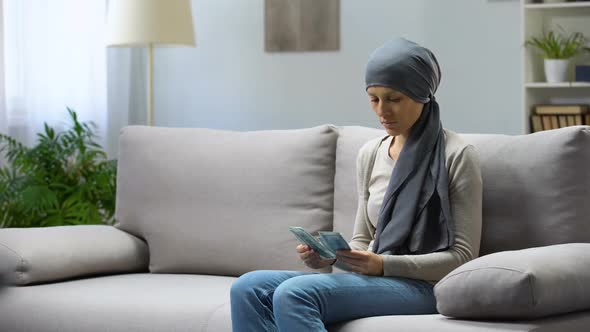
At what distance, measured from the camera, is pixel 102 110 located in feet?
14.9

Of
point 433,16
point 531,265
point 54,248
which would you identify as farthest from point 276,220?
point 433,16

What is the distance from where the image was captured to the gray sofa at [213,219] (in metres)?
2.32

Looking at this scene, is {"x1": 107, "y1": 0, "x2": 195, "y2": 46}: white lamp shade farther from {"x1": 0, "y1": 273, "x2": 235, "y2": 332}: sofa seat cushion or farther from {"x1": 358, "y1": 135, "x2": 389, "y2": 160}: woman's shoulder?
{"x1": 358, "y1": 135, "x2": 389, "y2": 160}: woman's shoulder

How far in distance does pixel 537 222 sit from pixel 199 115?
2825mm

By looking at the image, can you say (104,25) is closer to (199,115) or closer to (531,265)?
(199,115)

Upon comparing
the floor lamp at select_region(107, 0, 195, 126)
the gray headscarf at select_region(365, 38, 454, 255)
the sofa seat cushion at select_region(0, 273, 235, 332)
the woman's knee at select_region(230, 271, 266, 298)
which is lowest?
the sofa seat cushion at select_region(0, 273, 235, 332)

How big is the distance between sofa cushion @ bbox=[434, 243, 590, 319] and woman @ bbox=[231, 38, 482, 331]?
5.0 inches

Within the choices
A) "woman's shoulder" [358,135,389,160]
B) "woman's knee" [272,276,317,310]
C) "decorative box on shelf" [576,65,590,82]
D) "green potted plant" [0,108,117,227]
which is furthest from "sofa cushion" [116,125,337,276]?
"decorative box on shelf" [576,65,590,82]

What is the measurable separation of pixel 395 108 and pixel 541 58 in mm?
2097

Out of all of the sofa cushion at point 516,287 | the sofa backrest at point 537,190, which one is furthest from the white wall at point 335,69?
the sofa cushion at point 516,287

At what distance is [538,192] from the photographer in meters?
2.31

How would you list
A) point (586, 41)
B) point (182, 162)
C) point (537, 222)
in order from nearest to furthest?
point (537, 222) → point (182, 162) → point (586, 41)

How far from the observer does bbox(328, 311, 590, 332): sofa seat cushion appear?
1.91 m

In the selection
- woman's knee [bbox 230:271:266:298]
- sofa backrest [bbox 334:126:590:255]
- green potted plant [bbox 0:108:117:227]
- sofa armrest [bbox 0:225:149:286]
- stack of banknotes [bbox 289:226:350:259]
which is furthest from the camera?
green potted plant [bbox 0:108:117:227]
